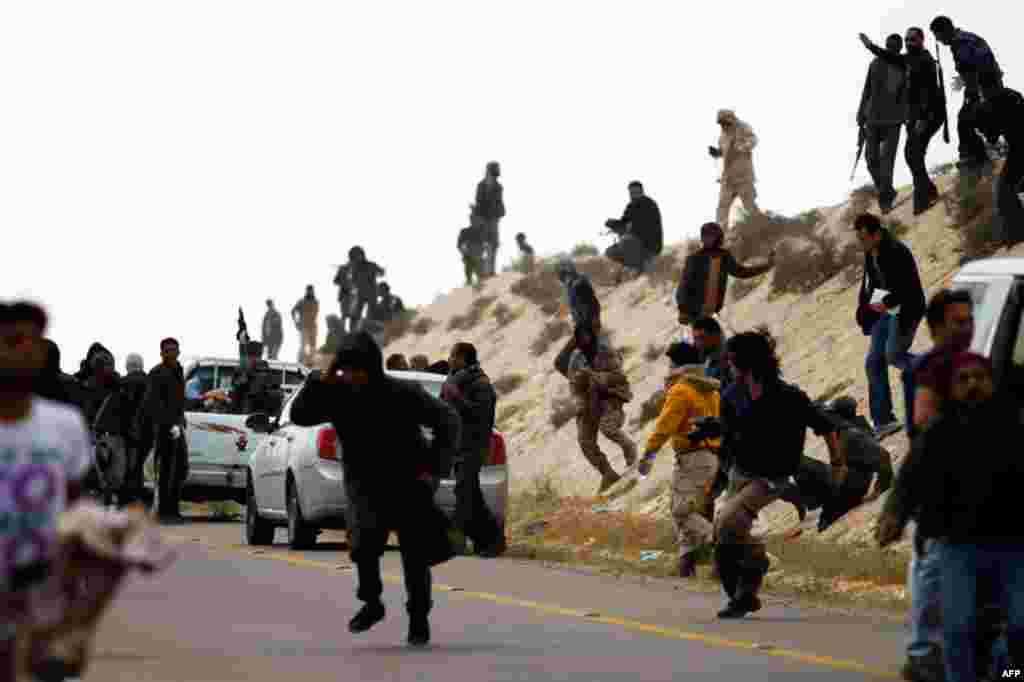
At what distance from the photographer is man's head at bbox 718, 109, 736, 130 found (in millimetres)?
37812

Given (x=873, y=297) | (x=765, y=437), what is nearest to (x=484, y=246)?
(x=873, y=297)

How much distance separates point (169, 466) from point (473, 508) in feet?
25.0

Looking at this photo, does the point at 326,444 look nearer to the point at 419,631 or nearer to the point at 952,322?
the point at 419,631

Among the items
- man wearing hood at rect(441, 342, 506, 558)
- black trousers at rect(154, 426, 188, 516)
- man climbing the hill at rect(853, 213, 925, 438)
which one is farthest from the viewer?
black trousers at rect(154, 426, 188, 516)

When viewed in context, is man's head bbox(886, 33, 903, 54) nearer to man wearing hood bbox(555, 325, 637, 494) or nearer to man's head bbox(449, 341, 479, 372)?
man wearing hood bbox(555, 325, 637, 494)

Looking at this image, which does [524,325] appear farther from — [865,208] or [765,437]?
[765,437]

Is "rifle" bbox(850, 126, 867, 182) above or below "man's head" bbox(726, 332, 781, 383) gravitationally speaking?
above

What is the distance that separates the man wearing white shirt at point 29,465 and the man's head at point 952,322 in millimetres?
4274

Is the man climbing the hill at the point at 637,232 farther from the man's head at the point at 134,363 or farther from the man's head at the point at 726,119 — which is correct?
the man's head at the point at 134,363

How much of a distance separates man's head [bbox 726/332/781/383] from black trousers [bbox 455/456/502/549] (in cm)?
832

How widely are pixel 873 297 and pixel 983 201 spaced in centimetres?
1134

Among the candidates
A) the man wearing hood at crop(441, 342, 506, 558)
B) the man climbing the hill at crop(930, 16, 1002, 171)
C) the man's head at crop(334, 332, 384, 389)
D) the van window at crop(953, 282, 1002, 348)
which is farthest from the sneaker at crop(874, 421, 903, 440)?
the van window at crop(953, 282, 1002, 348)

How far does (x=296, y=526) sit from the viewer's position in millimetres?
24422

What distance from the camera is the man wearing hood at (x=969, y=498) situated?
32.9 feet
